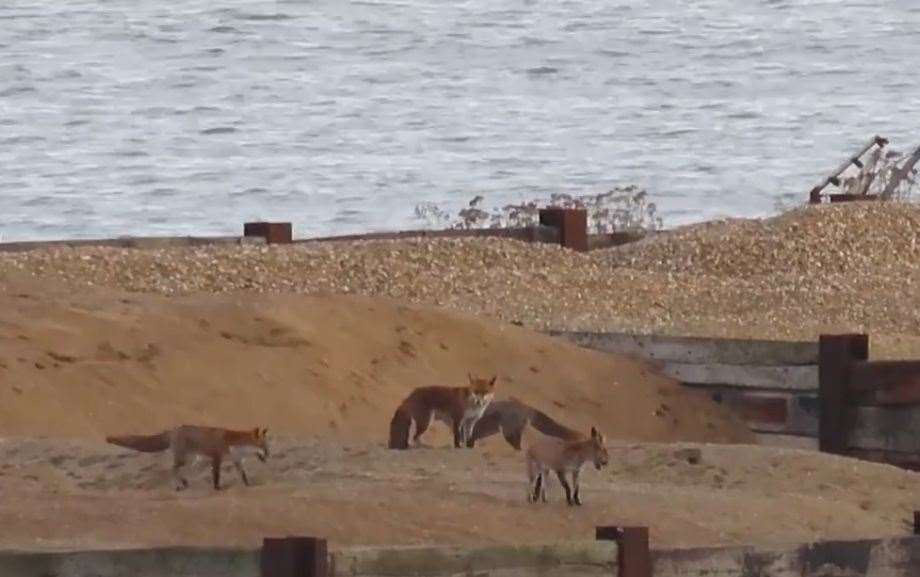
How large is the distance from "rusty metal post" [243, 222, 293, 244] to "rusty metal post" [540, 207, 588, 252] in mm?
1930

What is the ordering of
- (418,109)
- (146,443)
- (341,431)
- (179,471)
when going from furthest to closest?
1. (418,109)
2. (341,431)
3. (146,443)
4. (179,471)

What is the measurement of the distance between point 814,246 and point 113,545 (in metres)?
11.3

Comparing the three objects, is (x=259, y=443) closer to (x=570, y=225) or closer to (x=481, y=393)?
(x=481, y=393)

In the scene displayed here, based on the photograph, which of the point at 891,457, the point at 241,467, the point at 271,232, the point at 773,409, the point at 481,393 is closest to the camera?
the point at 241,467

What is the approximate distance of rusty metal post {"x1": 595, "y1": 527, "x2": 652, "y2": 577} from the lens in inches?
298

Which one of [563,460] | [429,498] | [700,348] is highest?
[700,348]

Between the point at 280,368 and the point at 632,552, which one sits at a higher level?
the point at 280,368

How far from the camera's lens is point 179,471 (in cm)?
997

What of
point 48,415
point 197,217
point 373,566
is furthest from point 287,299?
point 197,217

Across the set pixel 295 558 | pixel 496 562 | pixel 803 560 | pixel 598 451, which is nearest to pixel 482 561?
pixel 496 562

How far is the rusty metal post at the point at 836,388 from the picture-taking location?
12055mm

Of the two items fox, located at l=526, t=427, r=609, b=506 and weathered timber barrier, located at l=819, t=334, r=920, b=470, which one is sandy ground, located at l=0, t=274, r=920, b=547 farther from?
weathered timber barrier, located at l=819, t=334, r=920, b=470

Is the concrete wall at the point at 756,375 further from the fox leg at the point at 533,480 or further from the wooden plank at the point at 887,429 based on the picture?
the fox leg at the point at 533,480

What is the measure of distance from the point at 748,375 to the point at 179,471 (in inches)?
152
